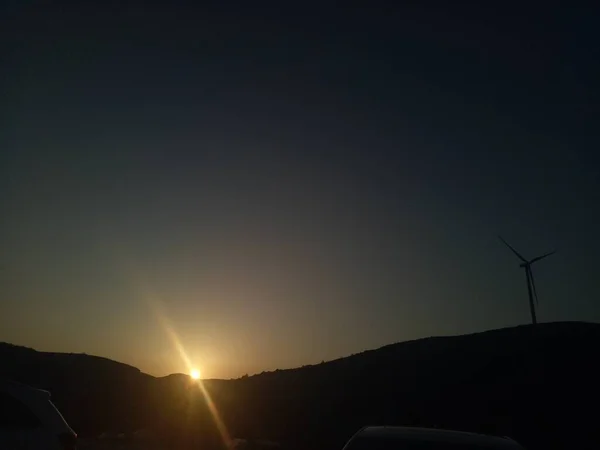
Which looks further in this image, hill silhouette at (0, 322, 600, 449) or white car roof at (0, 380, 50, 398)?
hill silhouette at (0, 322, 600, 449)

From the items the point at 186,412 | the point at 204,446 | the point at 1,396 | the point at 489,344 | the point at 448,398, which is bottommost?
the point at 1,396

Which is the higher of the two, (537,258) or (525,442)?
(537,258)

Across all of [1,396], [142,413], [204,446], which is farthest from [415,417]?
[1,396]

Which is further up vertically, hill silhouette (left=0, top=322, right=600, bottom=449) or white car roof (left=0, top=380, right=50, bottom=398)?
hill silhouette (left=0, top=322, right=600, bottom=449)

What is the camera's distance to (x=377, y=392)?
5622 cm

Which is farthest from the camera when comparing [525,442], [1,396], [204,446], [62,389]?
[62,389]

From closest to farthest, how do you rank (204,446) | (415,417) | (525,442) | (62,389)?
1. (204,446)
2. (525,442)
3. (415,417)
4. (62,389)

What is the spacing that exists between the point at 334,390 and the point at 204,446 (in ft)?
120

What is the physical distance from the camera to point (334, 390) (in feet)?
200

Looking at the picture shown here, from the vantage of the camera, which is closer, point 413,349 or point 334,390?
point 334,390

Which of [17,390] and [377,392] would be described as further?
[377,392]

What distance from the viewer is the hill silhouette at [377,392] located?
38531mm

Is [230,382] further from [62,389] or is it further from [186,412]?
[186,412]

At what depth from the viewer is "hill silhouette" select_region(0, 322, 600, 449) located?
38531 mm
